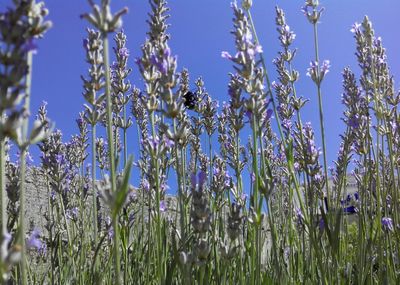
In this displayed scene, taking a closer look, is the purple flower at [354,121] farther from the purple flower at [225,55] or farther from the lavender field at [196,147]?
the purple flower at [225,55]

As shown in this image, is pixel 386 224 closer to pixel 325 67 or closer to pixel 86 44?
pixel 325 67

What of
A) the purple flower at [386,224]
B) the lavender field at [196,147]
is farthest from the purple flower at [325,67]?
the purple flower at [386,224]


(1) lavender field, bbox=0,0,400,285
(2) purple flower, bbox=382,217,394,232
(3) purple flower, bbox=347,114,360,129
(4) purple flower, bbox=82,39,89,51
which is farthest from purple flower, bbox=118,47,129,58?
(2) purple flower, bbox=382,217,394,232

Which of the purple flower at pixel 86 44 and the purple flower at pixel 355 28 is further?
the purple flower at pixel 355 28

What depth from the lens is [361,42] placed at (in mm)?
2781

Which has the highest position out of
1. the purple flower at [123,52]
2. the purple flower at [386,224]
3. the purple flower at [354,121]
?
the purple flower at [123,52]

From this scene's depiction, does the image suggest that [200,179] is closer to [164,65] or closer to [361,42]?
[164,65]

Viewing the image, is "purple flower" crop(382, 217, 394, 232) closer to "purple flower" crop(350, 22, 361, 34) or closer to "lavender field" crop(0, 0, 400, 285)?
"lavender field" crop(0, 0, 400, 285)

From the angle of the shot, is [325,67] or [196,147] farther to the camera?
[196,147]

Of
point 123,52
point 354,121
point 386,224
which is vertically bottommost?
point 386,224

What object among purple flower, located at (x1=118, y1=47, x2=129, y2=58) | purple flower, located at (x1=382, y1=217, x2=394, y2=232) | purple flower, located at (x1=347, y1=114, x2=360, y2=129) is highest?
purple flower, located at (x1=118, y1=47, x2=129, y2=58)

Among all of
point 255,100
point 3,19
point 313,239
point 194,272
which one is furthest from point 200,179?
point 194,272

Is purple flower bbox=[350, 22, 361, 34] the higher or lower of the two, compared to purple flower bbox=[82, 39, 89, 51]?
higher

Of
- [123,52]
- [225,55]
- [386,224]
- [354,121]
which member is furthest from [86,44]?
[386,224]
